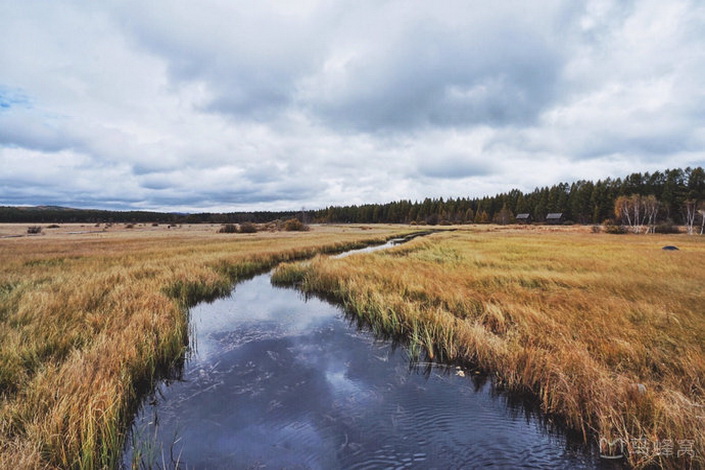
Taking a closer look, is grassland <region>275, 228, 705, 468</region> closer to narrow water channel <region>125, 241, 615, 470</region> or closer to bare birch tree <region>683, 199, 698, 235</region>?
narrow water channel <region>125, 241, 615, 470</region>

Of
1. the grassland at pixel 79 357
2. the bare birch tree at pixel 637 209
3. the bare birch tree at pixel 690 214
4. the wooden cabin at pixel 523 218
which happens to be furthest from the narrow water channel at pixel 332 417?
the wooden cabin at pixel 523 218

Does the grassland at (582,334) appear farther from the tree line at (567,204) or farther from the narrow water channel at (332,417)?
the tree line at (567,204)

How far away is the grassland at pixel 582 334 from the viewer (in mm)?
4555

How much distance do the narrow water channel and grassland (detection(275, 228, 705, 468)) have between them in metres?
0.74

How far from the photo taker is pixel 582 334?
7613 millimetres

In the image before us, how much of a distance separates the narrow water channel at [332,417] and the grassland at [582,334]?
741 mm

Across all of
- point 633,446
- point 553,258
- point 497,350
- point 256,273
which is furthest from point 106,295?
point 553,258

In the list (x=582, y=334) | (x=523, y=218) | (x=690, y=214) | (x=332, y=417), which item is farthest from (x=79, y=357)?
(x=523, y=218)

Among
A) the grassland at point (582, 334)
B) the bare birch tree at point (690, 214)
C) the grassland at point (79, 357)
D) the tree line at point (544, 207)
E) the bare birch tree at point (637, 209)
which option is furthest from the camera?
the tree line at point (544, 207)

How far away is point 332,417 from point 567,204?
443ft

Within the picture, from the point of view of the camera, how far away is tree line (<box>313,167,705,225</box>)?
84.9 metres
